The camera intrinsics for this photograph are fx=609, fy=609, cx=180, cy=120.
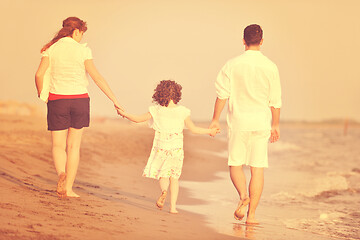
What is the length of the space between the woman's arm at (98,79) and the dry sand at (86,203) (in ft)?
4.30

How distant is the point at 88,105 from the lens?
7.43 meters

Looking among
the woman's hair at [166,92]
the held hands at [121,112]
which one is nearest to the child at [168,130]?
the woman's hair at [166,92]

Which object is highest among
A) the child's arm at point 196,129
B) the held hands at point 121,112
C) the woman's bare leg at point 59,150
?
the held hands at point 121,112

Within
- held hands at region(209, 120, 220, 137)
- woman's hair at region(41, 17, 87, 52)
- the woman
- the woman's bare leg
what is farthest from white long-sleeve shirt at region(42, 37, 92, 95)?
held hands at region(209, 120, 220, 137)

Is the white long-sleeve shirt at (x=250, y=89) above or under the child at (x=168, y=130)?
above

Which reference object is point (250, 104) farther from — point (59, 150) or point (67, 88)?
point (59, 150)

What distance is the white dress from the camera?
7332mm

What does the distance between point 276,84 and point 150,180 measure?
5274 mm

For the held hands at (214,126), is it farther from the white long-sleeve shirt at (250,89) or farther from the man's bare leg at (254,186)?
the man's bare leg at (254,186)

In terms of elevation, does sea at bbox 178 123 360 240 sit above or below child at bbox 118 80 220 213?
below

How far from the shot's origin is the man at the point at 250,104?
272 inches

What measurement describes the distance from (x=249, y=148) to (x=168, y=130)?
1005 mm

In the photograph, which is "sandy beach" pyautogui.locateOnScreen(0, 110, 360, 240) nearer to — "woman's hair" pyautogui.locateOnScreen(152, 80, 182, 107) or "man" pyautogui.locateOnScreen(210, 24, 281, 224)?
"man" pyautogui.locateOnScreen(210, 24, 281, 224)

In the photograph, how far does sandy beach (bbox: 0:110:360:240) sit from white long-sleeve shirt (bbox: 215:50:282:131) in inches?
48.8
